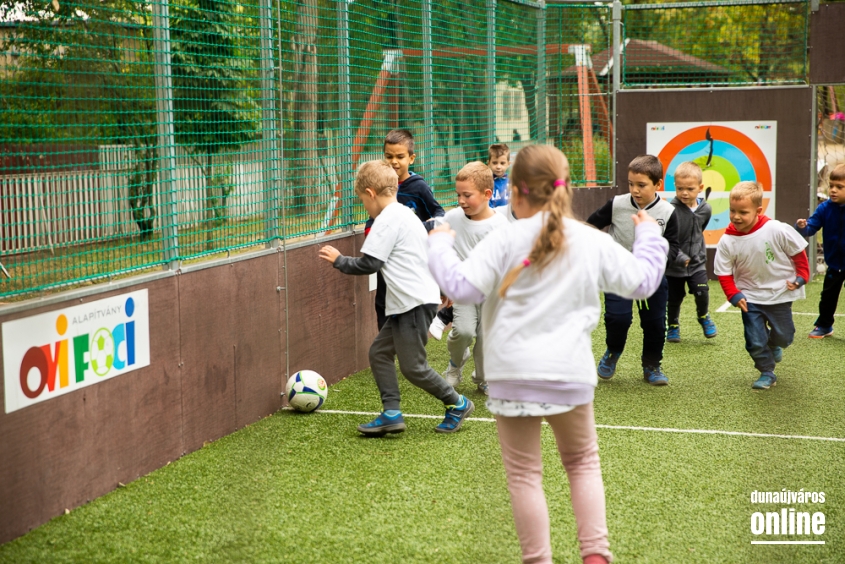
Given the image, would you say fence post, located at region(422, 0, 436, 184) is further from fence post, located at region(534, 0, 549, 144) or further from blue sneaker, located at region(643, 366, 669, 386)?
fence post, located at region(534, 0, 549, 144)

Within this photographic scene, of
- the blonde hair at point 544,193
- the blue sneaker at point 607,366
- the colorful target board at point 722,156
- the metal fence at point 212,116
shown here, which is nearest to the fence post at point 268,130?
the metal fence at point 212,116

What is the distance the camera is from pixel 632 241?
617cm

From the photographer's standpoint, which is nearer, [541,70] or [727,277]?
[727,277]

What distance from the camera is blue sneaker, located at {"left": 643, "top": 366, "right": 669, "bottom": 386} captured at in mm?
6523

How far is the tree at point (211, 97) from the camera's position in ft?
16.3

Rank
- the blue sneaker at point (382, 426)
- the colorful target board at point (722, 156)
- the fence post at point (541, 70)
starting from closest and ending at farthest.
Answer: the blue sneaker at point (382, 426) → the colorful target board at point (722, 156) → the fence post at point (541, 70)

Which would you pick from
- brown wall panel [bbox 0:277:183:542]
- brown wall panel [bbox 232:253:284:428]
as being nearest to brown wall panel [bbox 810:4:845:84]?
brown wall panel [bbox 232:253:284:428]

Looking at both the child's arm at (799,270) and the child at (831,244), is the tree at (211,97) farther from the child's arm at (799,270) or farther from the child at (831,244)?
the child at (831,244)

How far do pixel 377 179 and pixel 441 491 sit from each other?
1.73 meters

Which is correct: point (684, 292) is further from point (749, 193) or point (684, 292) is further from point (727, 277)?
point (749, 193)

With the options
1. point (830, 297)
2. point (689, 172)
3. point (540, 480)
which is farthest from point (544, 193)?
point (830, 297)

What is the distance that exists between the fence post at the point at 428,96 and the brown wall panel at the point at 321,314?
1.94m

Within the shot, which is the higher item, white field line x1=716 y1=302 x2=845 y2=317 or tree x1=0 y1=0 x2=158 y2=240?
tree x1=0 y1=0 x2=158 y2=240

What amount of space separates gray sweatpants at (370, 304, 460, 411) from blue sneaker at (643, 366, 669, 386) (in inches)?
72.2
